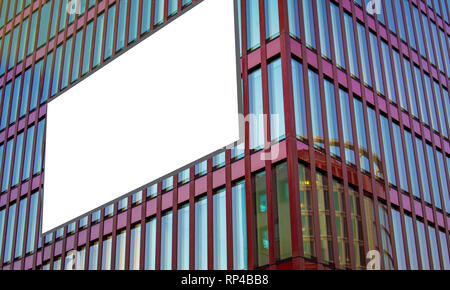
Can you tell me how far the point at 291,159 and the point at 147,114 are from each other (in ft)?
60.2

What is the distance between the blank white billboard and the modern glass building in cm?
1601

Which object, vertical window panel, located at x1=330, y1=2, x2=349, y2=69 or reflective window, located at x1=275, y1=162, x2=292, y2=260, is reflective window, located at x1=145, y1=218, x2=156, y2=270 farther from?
vertical window panel, located at x1=330, y1=2, x2=349, y2=69

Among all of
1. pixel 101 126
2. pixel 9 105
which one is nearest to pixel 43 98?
pixel 9 105

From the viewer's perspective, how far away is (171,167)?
707cm

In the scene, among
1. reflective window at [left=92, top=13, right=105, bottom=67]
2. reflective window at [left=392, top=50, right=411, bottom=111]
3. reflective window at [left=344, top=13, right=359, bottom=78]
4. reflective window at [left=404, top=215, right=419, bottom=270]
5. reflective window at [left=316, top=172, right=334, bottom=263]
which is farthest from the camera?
reflective window at [left=92, top=13, right=105, bottom=67]

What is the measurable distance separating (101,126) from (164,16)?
26908mm

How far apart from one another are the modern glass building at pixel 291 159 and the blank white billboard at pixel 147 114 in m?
16.0

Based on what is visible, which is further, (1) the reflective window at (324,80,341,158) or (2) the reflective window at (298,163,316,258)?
(1) the reflective window at (324,80,341,158)

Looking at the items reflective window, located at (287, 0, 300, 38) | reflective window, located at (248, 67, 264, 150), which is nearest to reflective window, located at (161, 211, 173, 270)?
reflective window, located at (248, 67, 264, 150)

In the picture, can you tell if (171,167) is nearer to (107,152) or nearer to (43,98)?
(107,152)

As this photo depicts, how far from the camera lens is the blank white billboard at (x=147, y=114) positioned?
675cm

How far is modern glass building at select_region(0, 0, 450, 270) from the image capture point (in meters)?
26.0

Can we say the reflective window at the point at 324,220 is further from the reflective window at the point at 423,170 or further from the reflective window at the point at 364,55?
the reflective window at the point at 423,170

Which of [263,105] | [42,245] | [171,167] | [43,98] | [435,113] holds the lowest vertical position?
[171,167]
